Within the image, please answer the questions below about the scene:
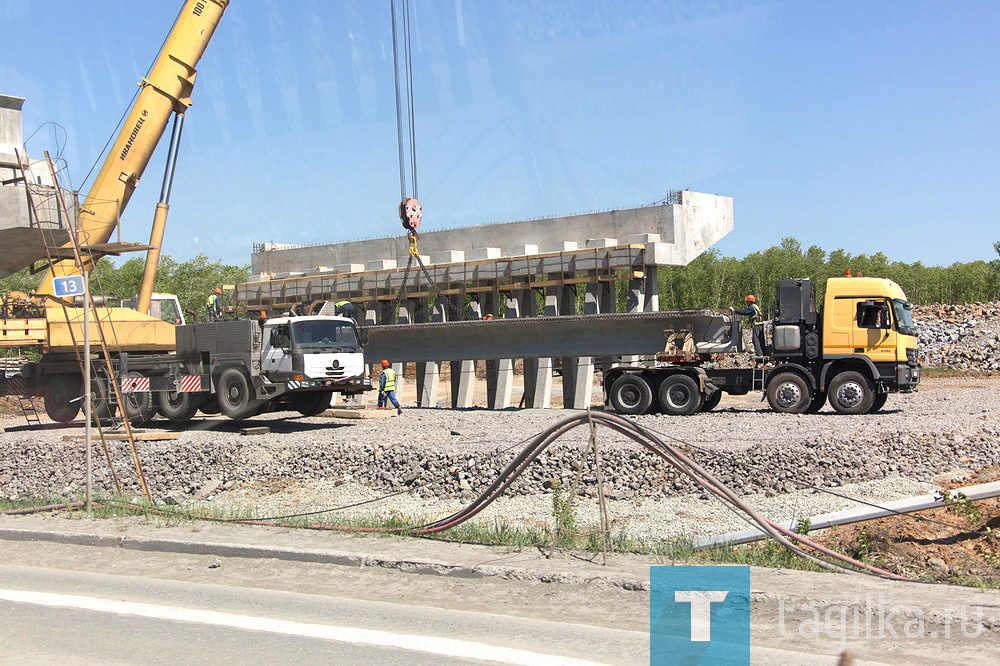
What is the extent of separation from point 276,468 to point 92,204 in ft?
34.0

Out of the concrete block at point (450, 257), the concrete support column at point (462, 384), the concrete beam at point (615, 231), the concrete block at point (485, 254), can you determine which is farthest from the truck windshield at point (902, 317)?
the concrete block at point (450, 257)

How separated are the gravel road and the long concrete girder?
396cm

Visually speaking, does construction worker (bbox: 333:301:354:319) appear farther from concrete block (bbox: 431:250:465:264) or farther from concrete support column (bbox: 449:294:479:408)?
concrete block (bbox: 431:250:465:264)

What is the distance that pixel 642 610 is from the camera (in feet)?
22.4

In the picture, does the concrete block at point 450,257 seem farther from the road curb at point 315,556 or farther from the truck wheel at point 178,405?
the road curb at point 315,556

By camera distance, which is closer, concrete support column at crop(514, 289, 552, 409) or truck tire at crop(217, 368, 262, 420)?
truck tire at crop(217, 368, 262, 420)

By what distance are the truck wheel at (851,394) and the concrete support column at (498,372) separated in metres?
12.4

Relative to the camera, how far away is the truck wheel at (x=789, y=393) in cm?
2200

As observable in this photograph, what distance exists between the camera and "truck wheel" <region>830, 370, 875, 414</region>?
21.6 metres

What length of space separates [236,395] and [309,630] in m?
15.0

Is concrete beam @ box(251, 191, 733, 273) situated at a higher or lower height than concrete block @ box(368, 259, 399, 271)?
higher

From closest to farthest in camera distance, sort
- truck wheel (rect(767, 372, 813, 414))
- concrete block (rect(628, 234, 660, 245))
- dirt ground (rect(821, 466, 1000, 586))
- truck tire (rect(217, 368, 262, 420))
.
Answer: dirt ground (rect(821, 466, 1000, 586)) → truck tire (rect(217, 368, 262, 420)) → truck wheel (rect(767, 372, 813, 414)) → concrete block (rect(628, 234, 660, 245))

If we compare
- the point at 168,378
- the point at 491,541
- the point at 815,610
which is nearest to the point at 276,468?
the point at 168,378

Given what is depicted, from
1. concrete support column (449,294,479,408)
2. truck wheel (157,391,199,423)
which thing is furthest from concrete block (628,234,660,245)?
truck wheel (157,391,199,423)
